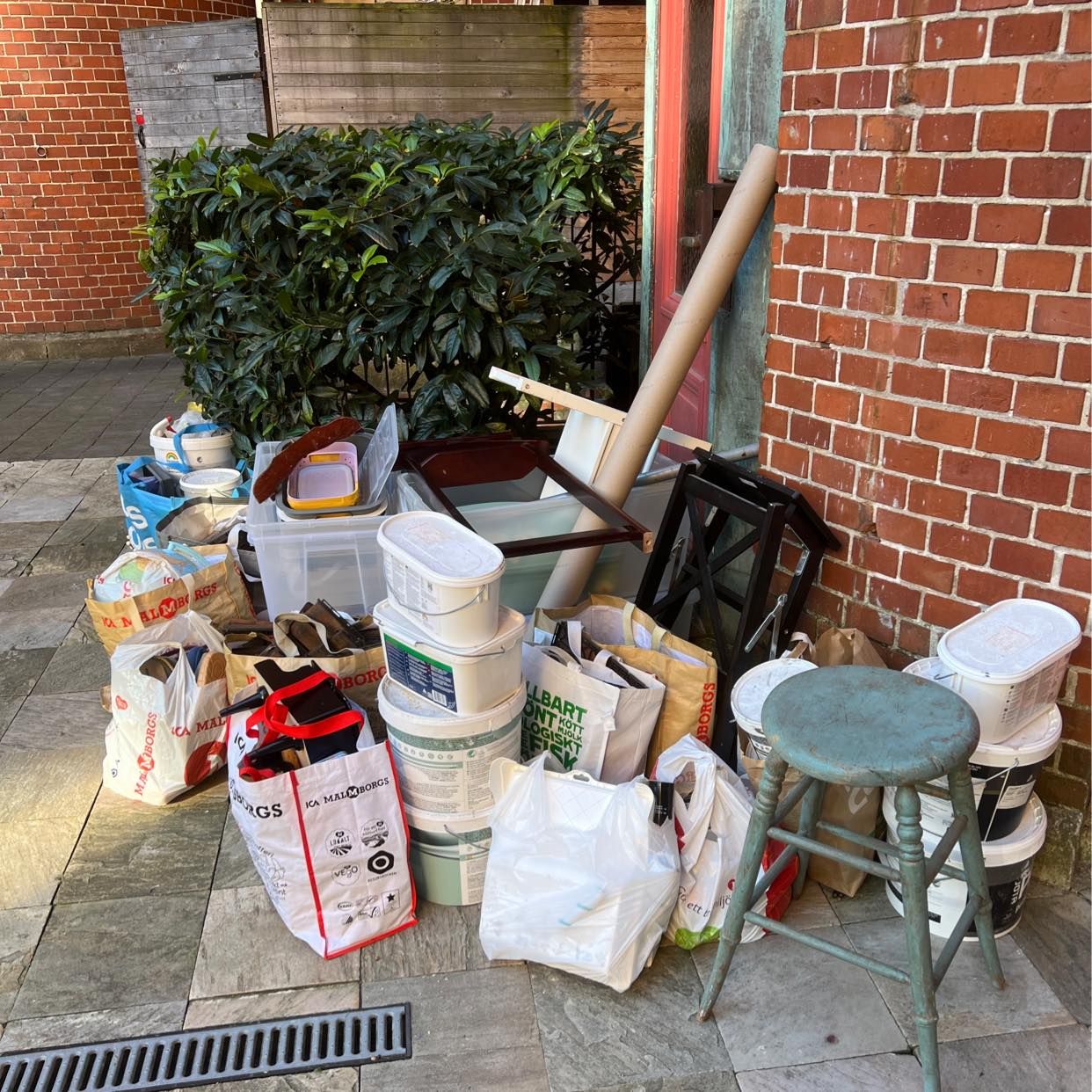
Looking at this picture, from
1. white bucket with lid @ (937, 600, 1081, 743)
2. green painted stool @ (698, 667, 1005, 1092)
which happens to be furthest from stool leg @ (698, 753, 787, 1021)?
white bucket with lid @ (937, 600, 1081, 743)

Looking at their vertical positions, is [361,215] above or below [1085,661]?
above

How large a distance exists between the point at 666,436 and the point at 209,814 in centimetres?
192

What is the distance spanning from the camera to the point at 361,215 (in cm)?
433

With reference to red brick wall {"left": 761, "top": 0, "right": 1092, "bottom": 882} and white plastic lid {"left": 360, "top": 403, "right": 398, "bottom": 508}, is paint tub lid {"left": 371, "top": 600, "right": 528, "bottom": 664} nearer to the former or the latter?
red brick wall {"left": 761, "top": 0, "right": 1092, "bottom": 882}

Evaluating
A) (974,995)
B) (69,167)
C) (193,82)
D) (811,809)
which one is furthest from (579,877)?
(69,167)

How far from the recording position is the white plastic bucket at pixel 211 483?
4664mm

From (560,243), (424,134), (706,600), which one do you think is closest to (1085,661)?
(706,600)

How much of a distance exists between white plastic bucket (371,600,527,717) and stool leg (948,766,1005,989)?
1.03 meters

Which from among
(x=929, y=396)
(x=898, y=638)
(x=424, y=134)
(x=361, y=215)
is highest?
(x=424, y=134)

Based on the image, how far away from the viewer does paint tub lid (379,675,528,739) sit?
2510 millimetres

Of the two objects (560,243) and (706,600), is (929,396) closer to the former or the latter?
(706,600)

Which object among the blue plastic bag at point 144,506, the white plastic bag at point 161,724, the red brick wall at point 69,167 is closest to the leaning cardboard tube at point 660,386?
the white plastic bag at point 161,724

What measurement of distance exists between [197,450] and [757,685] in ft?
11.1

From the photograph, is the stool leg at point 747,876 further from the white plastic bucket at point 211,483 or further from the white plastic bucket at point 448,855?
the white plastic bucket at point 211,483
